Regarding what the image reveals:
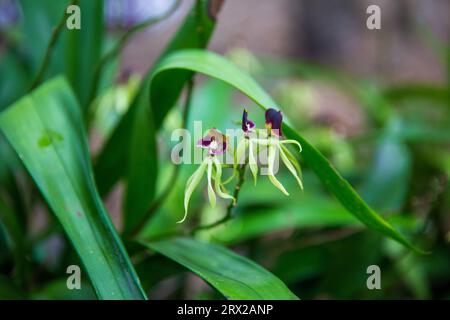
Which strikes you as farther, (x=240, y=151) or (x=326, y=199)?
(x=326, y=199)

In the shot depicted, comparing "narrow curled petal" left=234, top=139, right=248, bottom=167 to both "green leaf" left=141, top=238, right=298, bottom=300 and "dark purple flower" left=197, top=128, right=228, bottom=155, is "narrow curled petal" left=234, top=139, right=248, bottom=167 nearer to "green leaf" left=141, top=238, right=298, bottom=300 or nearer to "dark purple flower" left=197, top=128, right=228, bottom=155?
"dark purple flower" left=197, top=128, right=228, bottom=155

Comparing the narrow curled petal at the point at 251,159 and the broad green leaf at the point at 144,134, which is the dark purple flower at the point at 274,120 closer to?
the narrow curled petal at the point at 251,159

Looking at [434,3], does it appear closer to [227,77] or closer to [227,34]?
[227,34]

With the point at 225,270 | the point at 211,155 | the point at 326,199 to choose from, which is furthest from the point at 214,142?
the point at 326,199

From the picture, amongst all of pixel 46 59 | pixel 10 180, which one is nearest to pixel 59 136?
pixel 46 59

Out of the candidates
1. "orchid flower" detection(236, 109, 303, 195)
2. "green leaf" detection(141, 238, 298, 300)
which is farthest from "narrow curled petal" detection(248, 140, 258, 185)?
"green leaf" detection(141, 238, 298, 300)

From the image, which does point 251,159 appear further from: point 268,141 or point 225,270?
point 225,270

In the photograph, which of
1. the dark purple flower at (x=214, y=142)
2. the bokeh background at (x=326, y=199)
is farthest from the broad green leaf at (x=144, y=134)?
the dark purple flower at (x=214, y=142)
